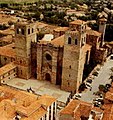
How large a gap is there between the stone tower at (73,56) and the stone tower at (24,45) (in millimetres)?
6347

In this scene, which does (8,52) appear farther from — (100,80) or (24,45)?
(100,80)

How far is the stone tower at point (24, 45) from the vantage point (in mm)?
36781

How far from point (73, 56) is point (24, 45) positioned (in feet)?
27.2

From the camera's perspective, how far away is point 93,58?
44.9 metres

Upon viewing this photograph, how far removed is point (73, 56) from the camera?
3403 centimetres

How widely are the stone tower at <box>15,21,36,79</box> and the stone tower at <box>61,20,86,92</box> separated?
6347 mm

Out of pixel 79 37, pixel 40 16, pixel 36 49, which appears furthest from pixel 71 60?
pixel 40 16

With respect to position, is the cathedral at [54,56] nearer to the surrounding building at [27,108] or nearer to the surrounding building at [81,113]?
the surrounding building at [27,108]

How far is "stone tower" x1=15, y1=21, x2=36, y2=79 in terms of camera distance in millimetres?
36781

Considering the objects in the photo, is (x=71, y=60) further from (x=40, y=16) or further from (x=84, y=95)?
(x=40, y=16)

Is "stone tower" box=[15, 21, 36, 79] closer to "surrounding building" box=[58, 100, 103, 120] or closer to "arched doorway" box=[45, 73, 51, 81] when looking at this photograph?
"arched doorway" box=[45, 73, 51, 81]

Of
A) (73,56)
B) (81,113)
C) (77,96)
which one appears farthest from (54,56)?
(81,113)

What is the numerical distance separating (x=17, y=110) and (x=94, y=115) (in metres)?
7.48

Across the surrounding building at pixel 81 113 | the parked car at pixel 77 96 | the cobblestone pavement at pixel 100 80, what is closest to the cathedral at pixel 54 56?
the parked car at pixel 77 96
